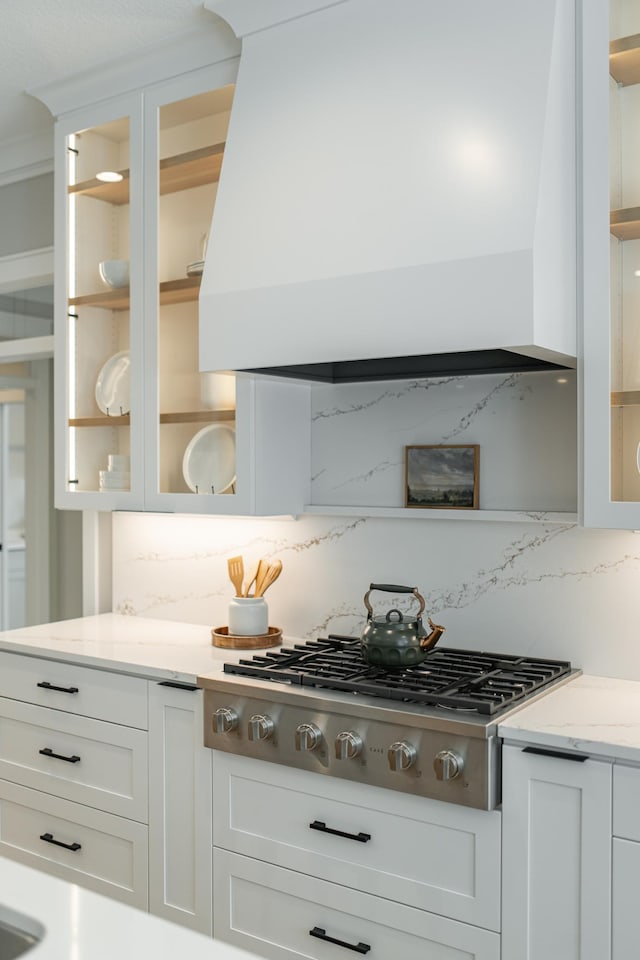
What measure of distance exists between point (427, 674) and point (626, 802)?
1.97 feet

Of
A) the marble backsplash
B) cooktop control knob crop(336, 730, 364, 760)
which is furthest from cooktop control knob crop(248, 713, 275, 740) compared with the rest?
the marble backsplash

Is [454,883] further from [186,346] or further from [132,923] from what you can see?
[186,346]

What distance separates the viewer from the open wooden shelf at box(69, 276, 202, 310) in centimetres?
286

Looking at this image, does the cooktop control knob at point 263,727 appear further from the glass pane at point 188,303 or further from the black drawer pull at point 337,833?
the glass pane at point 188,303

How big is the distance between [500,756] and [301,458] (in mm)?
1257

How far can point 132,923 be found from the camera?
3.47ft

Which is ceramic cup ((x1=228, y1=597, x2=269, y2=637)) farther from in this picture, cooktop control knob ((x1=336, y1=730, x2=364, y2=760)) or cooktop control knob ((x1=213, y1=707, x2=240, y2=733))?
cooktop control knob ((x1=336, y1=730, x2=364, y2=760))

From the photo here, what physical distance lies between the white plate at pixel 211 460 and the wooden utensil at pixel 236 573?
0.26 m

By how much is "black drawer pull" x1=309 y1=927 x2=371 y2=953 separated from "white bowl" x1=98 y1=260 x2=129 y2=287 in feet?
6.81

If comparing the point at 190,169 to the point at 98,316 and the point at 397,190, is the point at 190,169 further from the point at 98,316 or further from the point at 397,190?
the point at 397,190

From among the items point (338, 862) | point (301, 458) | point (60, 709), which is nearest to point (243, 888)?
point (338, 862)

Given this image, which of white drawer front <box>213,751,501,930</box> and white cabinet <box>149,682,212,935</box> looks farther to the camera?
white cabinet <box>149,682,212,935</box>

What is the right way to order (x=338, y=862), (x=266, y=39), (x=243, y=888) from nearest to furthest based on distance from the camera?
(x=338, y=862), (x=243, y=888), (x=266, y=39)

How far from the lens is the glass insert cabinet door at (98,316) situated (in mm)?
3047
